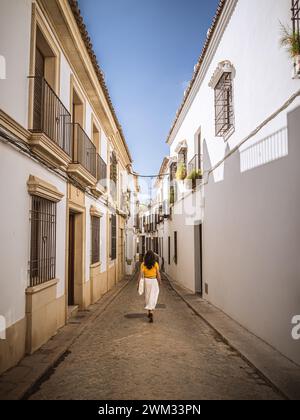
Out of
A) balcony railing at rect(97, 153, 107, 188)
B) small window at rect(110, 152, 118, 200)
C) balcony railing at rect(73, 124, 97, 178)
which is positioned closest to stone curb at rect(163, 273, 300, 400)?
balcony railing at rect(73, 124, 97, 178)

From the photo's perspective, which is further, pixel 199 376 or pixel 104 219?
pixel 104 219

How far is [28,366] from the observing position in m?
5.15

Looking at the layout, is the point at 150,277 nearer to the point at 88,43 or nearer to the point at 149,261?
the point at 149,261

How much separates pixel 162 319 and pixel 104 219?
580 centimetres

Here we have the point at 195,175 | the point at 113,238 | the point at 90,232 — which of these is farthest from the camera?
the point at 113,238

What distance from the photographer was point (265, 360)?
210 inches

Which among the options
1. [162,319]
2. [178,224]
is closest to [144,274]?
[162,319]

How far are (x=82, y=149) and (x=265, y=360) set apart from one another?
6.26m

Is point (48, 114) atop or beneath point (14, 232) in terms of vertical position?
atop

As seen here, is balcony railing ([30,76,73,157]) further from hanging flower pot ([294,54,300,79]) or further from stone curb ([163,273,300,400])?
stone curb ([163,273,300,400])

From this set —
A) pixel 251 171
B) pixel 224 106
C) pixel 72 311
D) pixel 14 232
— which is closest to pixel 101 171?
pixel 224 106

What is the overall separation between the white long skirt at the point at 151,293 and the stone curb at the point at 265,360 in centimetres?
119

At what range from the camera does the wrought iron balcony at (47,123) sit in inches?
233

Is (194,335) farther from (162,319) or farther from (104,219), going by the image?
(104,219)
